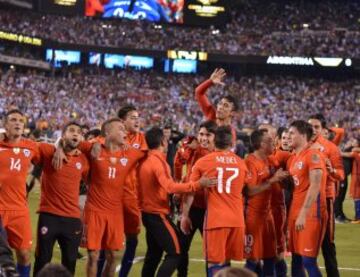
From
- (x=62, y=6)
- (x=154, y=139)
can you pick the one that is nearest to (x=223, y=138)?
(x=154, y=139)

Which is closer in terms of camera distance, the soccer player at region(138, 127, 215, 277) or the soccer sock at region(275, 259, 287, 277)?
the soccer player at region(138, 127, 215, 277)

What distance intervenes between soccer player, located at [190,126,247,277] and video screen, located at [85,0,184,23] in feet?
172

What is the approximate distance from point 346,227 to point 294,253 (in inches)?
319

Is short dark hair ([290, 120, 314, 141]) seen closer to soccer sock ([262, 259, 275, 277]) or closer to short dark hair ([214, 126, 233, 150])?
short dark hair ([214, 126, 233, 150])

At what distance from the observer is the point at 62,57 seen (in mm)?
62812

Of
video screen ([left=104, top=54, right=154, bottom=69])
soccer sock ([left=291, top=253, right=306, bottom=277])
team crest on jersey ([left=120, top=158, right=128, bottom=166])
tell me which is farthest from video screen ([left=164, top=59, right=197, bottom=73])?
team crest on jersey ([left=120, top=158, right=128, bottom=166])

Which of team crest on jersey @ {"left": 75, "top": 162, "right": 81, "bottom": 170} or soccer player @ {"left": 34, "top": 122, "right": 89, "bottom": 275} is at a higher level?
team crest on jersey @ {"left": 75, "top": 162, "right": 81, "bottom": 170}

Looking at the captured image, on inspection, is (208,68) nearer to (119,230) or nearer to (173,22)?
(173,22)

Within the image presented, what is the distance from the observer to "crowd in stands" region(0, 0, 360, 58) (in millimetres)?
61688

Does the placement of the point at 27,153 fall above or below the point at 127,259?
above

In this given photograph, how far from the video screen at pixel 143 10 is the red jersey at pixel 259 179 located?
51.6 meters

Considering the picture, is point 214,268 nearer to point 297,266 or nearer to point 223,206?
point 223,206

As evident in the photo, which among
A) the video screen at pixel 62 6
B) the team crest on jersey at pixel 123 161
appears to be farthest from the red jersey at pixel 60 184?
the video screen at pixel 62 6

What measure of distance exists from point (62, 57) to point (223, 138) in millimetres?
55856
